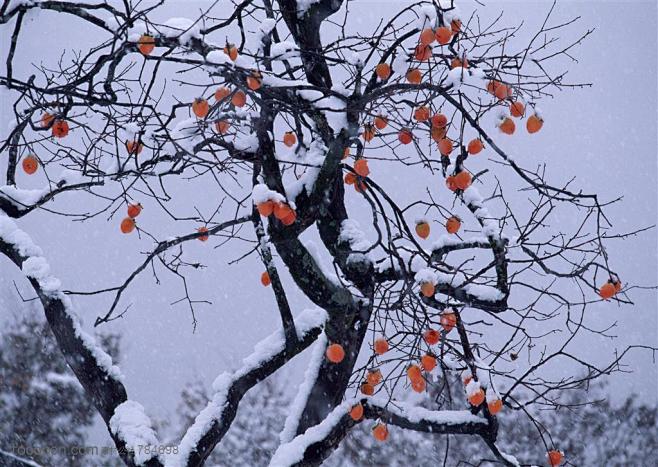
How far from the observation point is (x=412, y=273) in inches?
129

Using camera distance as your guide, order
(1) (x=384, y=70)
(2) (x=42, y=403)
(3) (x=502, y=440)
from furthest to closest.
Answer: (3) (x=502, y=440), (2) (x=42, y=403), (1) (x=384, y=70)

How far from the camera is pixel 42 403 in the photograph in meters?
10.6

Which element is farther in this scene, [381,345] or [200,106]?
[381,345]

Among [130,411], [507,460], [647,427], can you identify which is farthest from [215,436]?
[647,427]

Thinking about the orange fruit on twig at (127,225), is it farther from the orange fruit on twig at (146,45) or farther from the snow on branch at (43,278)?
the orange fruit on twig at (146,45)

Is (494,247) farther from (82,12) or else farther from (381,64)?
(82,12)

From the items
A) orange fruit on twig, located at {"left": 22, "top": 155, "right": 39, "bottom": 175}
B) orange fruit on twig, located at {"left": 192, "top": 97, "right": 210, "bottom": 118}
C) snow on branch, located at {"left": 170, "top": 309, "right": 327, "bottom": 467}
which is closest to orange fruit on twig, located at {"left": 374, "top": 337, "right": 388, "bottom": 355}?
snow on branch, located at {"left": 170, "top": 309, "right": 327, "bottom": 467}

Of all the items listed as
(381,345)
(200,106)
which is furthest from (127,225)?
(381,345)

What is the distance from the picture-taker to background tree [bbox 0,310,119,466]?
409 inches

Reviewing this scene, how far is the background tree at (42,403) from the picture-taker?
10.4 m

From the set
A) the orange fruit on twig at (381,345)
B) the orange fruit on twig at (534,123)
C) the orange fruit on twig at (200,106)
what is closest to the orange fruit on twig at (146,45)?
the orange fruit on twig at (200,106)

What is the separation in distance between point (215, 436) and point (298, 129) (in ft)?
5.55

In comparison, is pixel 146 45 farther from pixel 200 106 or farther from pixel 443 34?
pixel 443 34

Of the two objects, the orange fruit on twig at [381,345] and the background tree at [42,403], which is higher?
the background tree at [42,403]
